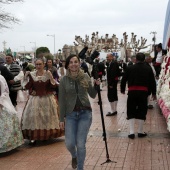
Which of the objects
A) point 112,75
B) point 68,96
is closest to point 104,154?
point 68,96

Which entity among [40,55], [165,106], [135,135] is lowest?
[135,135]

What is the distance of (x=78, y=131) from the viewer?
4.70 metres

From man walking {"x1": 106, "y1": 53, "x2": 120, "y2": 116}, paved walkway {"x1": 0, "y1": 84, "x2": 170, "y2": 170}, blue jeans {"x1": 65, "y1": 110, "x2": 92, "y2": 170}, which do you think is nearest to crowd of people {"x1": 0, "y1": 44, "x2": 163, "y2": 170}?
blue jeans {"x1": 65, "y1": 110, "x2": 92, "y2": 170}

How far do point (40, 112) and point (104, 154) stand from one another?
152 cm

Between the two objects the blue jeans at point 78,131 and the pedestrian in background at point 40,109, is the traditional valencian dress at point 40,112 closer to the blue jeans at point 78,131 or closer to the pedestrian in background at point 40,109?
the pedestrian in background at point 40,109

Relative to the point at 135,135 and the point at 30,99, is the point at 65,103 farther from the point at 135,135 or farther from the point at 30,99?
the point at 135,135

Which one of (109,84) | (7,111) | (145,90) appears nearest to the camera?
(7,111)

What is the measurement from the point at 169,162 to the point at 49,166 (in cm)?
185

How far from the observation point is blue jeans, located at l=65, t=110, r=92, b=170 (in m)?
4.67

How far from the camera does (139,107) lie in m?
7.25

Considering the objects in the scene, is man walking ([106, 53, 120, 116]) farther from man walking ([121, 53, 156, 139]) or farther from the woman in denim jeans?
the woman in denim jeans

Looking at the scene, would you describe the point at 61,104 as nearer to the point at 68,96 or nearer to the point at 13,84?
the point at 68,96

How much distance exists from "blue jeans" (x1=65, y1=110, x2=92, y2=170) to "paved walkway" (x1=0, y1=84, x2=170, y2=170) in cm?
62

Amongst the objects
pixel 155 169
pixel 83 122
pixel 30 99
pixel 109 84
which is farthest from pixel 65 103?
pixel 109 84
